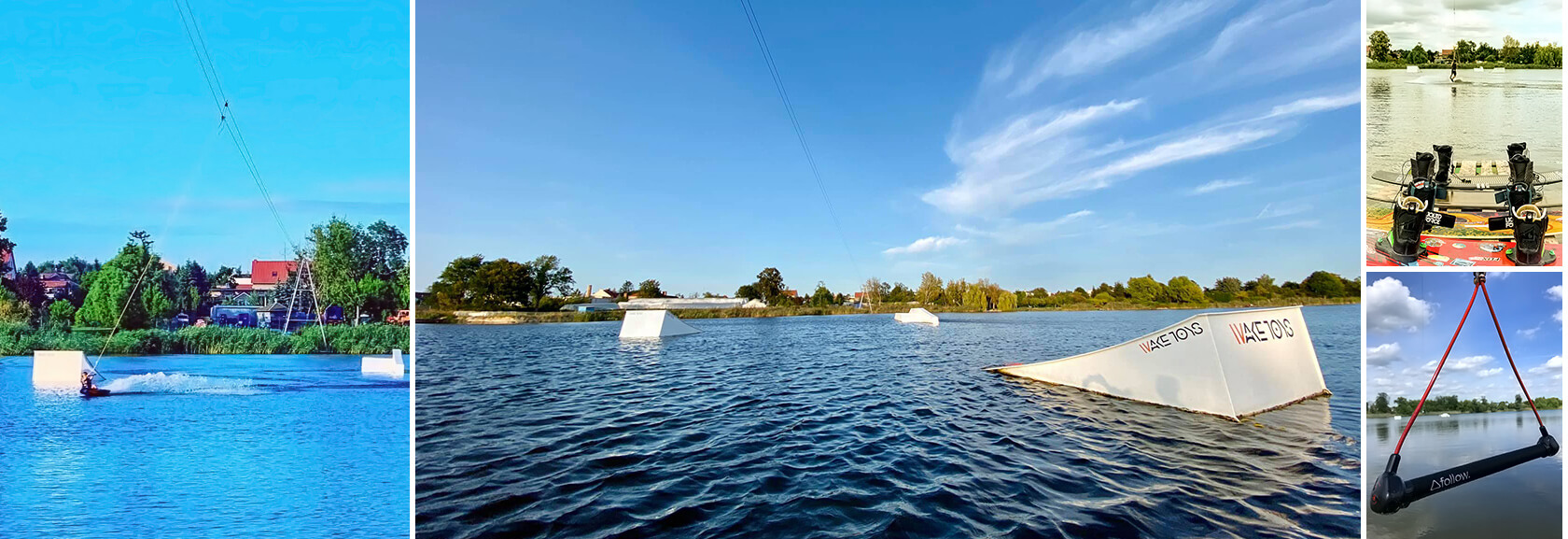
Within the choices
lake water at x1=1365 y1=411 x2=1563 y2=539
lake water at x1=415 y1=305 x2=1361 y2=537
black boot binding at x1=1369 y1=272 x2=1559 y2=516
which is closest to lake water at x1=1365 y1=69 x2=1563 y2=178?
black boot binding at x1=1369 y1=272 x2=1559 y2=516

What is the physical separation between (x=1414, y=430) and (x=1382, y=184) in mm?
1419

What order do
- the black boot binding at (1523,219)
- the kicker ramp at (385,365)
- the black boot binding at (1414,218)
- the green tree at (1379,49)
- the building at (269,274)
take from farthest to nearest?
1. the building at (269,274)
2. the kicker ramp at (385,365)
3. the green tree at (1379,49)
4. the black boot binding at (1414,218)
5. the black boot binding at (1523,219)

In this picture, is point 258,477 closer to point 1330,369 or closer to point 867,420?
point 867,420

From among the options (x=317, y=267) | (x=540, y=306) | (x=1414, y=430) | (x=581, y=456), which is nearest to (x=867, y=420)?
(x=581, y=456)

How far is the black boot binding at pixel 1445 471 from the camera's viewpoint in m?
2.64

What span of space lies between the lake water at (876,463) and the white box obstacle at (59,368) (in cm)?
1519

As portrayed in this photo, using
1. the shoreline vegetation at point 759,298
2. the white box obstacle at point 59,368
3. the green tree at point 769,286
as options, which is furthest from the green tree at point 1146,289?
the white box obstacle at point 59,368

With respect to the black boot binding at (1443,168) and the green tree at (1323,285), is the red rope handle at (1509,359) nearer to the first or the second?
the black boot binding at (1443,168)

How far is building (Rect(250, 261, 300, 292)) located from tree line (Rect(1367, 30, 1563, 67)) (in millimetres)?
34594

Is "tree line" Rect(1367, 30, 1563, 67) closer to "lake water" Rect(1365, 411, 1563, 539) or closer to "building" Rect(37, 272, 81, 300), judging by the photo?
"lake water" Rect(1365, 411, 1563, 539)

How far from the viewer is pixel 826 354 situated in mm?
13555

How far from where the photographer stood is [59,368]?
14.6 m

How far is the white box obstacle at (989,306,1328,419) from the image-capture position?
5168mm

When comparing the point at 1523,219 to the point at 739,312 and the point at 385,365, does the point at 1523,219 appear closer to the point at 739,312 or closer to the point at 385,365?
the point at 385,365
